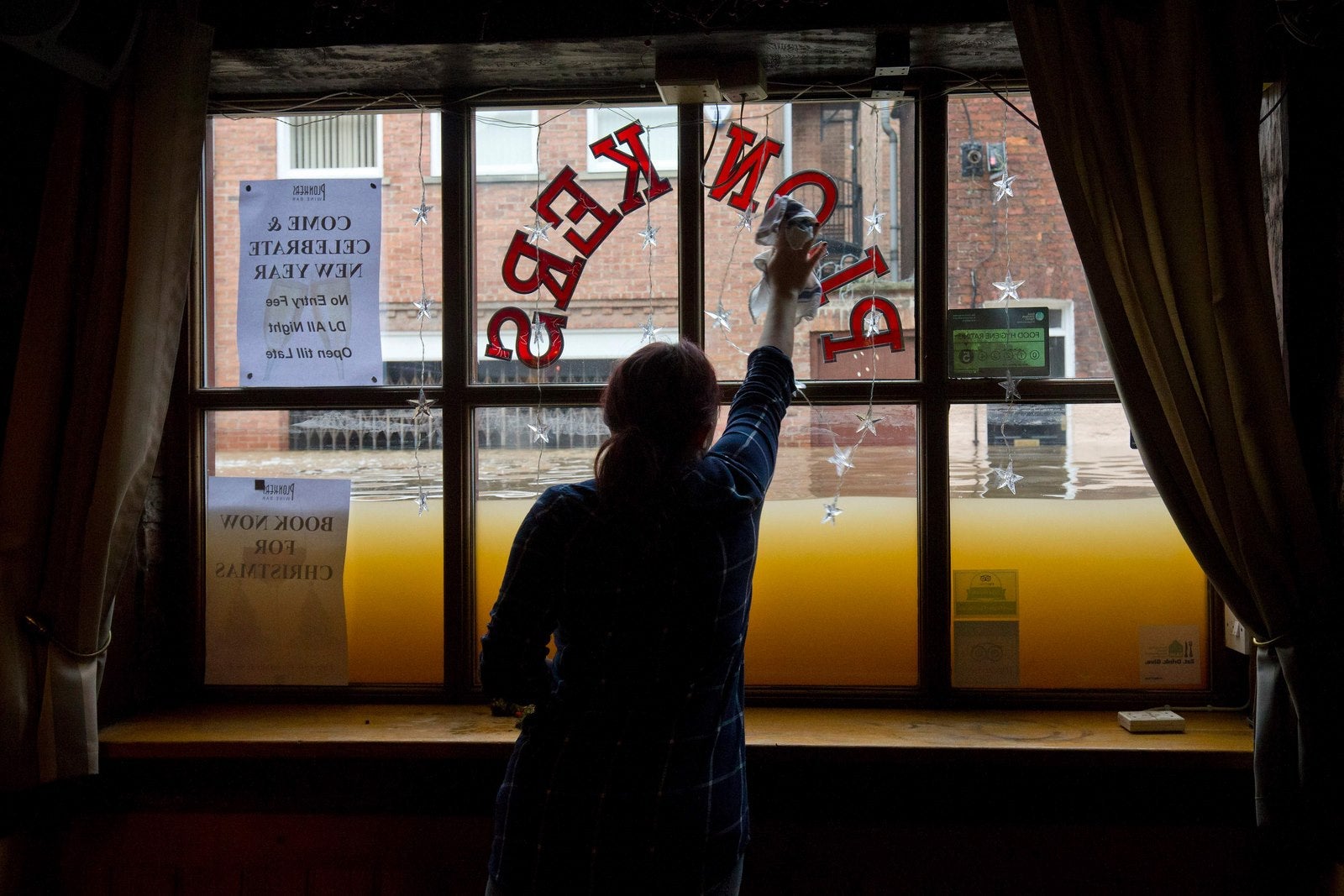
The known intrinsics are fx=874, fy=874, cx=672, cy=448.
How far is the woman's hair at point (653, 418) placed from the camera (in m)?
1.36

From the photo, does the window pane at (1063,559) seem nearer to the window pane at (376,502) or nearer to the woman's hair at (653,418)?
the woman's hair at (653,418)

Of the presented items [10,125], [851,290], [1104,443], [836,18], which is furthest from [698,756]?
[10,125]

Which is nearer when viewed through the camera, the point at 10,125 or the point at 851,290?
the point at 10,125

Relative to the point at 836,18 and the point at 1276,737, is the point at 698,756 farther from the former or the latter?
the point at 836,18

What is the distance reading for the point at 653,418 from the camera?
1.43m

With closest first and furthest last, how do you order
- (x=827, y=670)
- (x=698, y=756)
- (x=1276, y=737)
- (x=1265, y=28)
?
(x=698, y=756), (x=1276, y=737), (x=1265, y=28), (x=827, y=670)

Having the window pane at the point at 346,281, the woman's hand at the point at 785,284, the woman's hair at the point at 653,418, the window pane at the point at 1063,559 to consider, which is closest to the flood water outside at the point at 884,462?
the window pane at the point at 1063,559

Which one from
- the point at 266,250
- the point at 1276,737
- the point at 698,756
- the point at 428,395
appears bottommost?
the point at 1276,737

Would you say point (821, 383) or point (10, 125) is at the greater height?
point (10, 125)

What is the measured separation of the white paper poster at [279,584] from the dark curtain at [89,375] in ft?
1.23

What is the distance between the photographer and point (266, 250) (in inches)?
97.7

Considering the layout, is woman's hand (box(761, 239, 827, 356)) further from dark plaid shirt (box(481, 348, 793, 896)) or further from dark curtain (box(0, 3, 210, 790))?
dark curtain (box(0, 3, 210, 790))

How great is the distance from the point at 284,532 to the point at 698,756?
1.57 metres

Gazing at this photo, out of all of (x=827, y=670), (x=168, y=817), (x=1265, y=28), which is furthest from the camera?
(x=827, y=670)
